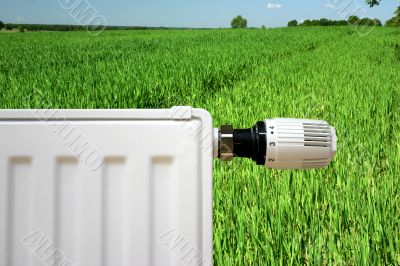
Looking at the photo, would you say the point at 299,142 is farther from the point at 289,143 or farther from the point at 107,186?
the point at 107,186

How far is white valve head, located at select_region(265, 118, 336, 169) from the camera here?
3.21ft

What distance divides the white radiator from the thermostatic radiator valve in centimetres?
10

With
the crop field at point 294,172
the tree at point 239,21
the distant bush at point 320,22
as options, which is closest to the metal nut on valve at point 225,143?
the crop field at point 294,172

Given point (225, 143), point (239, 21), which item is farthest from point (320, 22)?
point (225, 143)

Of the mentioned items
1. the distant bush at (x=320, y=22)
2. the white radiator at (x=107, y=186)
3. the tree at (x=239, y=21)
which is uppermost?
the tree at (x=239, y=21)

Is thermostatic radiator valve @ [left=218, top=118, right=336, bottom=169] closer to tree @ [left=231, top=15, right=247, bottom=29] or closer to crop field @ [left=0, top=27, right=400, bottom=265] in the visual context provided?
crop field @ [left=0, top=27, right=400, bottom=265]

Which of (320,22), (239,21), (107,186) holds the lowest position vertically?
(107,186)

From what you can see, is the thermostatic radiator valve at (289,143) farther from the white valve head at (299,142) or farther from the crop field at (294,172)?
the crop field at (294,172)

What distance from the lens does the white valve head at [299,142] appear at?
979mm

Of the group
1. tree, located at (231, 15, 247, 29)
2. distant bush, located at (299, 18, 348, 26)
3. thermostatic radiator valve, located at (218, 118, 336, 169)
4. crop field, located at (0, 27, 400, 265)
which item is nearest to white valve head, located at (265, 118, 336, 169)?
thermostatic radiator valve, located at (218, 118, 336, 169)

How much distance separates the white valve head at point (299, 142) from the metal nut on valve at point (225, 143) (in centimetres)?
8

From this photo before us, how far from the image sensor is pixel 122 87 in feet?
19.7

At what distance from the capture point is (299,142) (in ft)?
3.21

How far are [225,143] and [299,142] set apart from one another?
5.8 inches
